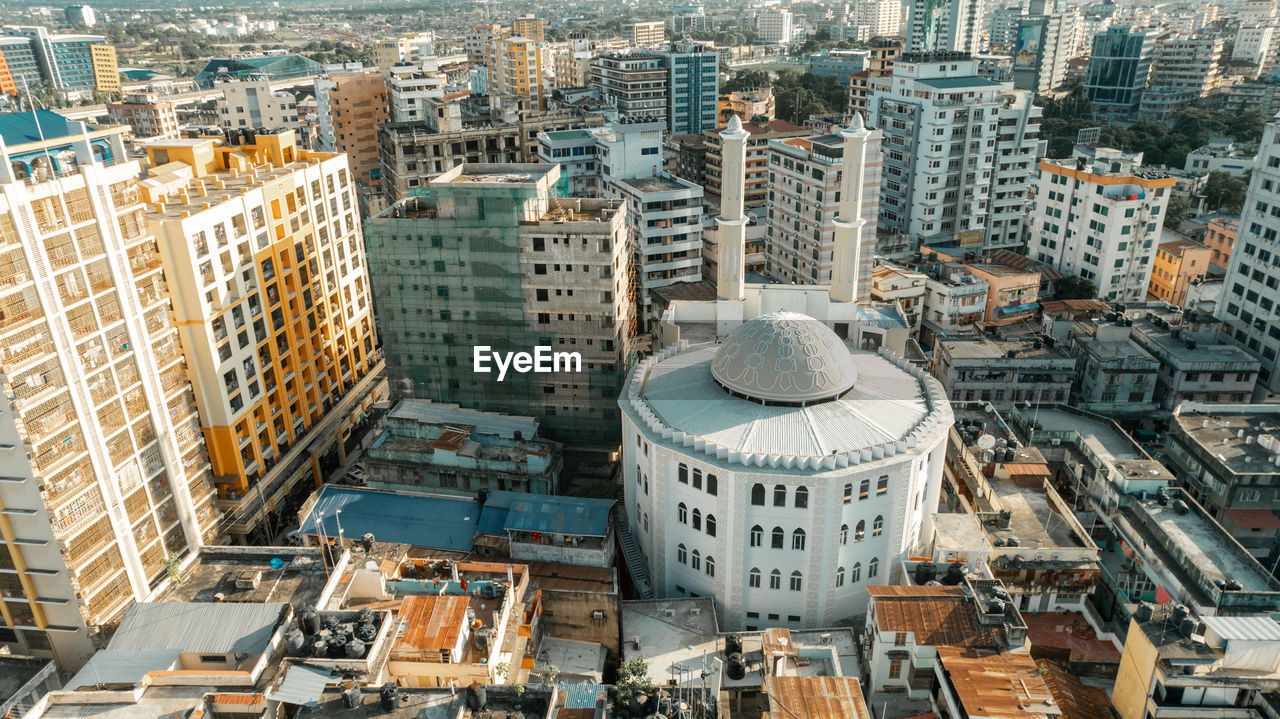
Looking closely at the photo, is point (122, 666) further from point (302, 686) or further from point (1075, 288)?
point (1075, 288)

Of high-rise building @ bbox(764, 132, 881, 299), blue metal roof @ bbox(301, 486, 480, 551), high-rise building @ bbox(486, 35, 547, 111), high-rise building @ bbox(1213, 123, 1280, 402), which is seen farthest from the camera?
high-rise building @ bbox(486, 35, 547, 111)

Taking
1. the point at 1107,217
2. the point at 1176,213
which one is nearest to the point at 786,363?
the point at 1107,217

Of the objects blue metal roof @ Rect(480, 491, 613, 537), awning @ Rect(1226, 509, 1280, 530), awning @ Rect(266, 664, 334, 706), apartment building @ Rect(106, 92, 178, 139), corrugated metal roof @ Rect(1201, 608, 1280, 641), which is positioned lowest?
awning @ Rect(1226, 509, 1280, 530)

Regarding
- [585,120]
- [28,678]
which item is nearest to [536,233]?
[28,678]

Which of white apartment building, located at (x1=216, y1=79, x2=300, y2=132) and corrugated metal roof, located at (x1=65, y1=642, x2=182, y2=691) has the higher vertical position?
white apartment building, located at (x1=216, y1=79, x2=300, y2=132)

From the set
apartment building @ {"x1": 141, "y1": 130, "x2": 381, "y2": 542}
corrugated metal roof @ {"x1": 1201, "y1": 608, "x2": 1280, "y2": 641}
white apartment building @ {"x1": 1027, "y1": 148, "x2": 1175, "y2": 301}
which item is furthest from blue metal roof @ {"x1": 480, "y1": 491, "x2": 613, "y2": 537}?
white apartment building @ {"x1": 1027, "y1": 148, "x2": 1175, "y2": 301}

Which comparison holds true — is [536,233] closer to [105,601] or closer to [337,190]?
[337,190]

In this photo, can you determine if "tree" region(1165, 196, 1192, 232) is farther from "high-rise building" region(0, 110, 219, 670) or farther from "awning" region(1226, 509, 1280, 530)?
"high-rise building" region(0, 110, 219, 670)
